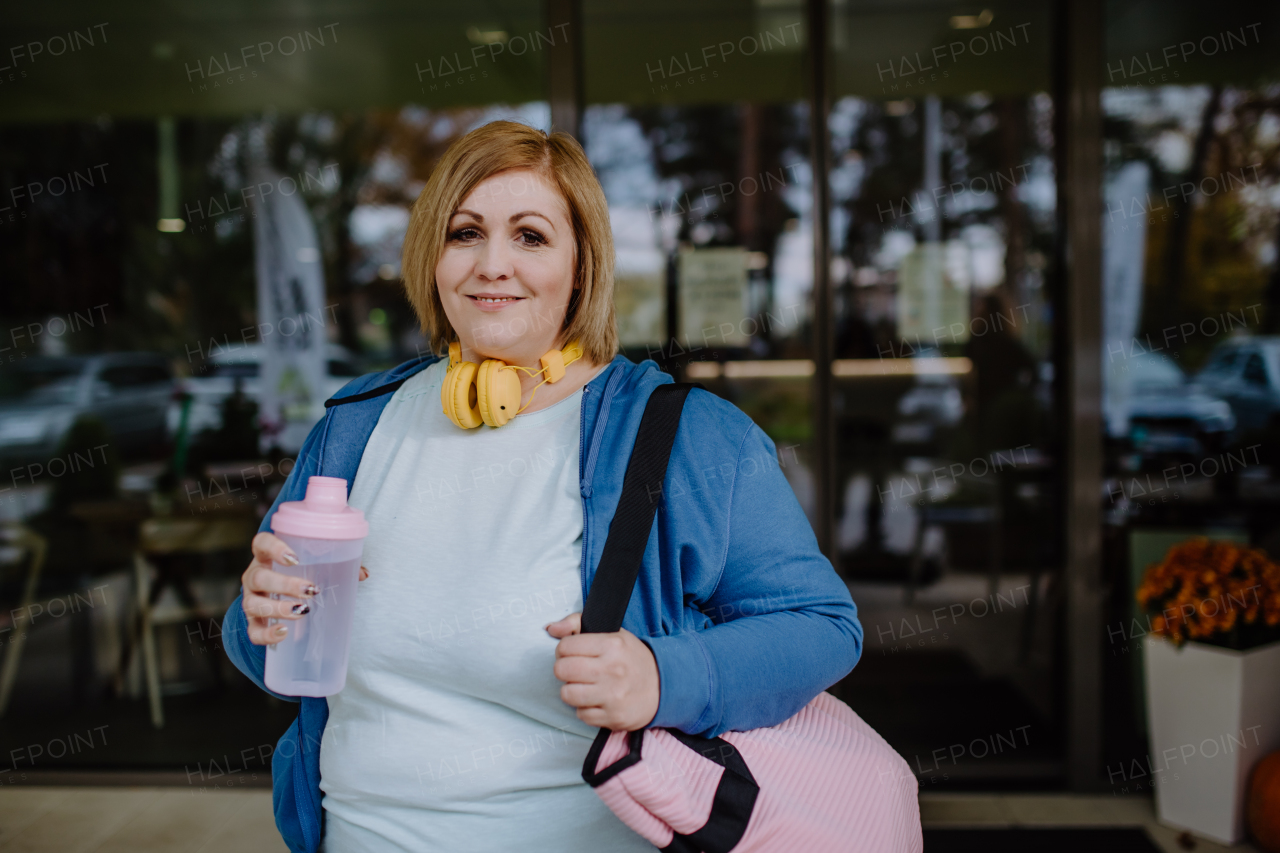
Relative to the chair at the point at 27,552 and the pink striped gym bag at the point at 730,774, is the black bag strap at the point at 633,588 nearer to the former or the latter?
the pink striped gym bag at the point at 730,774

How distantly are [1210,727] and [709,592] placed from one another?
2.46 m

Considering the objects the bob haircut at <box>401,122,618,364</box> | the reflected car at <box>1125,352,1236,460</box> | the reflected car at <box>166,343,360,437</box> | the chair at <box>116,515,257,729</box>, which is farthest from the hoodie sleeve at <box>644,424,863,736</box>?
the reflected car at <box>166,343,360,437</box>

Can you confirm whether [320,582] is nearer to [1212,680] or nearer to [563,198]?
[563,198]

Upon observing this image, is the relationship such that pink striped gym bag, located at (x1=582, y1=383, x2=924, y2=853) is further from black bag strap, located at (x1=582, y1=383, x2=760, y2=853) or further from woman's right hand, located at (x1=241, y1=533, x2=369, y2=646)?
woman's right hand, located at (x1=241, y1=533, x2=369, y2=646)

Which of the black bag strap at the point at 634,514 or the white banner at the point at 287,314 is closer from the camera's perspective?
the black bag strap at the point at 634,514

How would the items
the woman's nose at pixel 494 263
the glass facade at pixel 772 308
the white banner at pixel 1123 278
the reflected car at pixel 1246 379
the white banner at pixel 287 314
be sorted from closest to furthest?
the woman's nose at pixel 494 263
the glass facade at pixel 772 308
the white banner at pixel 1123 278
the reflected car at pixel 1246 379
the white banner at pixel 287 314

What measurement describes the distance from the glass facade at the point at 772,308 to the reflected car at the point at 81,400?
19 millimetres

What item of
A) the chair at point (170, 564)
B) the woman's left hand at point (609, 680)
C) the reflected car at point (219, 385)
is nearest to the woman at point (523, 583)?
the woman's left hand at point (609, 680)

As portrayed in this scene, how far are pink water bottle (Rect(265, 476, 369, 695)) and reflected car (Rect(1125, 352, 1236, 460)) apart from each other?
3562mm

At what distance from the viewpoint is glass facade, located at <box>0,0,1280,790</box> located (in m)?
3.53

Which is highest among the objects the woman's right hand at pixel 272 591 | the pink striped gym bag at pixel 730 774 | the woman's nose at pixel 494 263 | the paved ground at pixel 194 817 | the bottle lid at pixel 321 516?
the woman's nose at pixel 494 263

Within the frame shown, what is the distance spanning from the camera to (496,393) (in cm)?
108

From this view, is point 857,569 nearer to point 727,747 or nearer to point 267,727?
point 267,727

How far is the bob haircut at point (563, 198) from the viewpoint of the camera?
3.65ft
